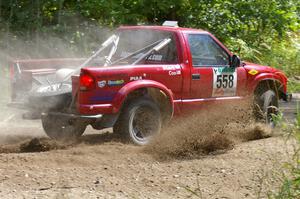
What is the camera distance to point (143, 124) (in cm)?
898

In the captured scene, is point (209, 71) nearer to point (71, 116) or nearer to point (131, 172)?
point (71, 116)

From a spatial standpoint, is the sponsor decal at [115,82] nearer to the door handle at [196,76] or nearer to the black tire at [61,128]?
the black tire at [61,128]

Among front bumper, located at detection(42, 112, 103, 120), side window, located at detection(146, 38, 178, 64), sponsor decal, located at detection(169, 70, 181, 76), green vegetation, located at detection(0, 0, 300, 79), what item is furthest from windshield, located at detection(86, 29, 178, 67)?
green vegetation, located at detection(0, 0, 300, 79)

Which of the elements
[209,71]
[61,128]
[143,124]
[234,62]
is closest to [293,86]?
[234,62]

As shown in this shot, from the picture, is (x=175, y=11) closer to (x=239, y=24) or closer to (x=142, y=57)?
(x=239, y=24)

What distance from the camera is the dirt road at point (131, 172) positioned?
6.18 metres

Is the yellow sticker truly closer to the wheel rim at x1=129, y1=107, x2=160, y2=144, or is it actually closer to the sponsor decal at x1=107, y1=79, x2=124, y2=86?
the wheel rim at x1=129, y1=107, x2=160, y2=144

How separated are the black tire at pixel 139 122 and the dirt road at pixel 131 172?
219mm

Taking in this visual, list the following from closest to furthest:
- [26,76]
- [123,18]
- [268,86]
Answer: [26,76], [268,86], [123,18]

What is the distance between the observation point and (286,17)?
18.4 m

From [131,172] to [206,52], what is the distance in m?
3.44

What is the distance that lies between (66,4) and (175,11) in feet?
9.82

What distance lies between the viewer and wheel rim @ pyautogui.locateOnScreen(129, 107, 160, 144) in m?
8.88

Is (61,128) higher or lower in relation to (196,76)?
lower
